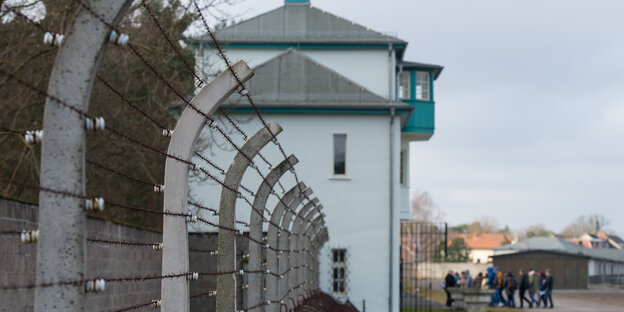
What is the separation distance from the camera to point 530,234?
19475cm

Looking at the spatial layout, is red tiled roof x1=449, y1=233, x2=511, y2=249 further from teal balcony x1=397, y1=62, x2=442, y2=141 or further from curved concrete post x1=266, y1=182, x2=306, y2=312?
curved concrete post x1=266, y1=182, x2=306, y2=312

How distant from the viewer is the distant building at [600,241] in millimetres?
157288

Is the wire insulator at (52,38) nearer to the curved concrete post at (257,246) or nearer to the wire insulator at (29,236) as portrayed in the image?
the wire insulator at (29,236)

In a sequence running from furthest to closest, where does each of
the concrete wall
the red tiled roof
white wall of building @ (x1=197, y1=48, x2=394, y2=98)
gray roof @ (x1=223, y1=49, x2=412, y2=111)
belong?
1. the red tiled roof
2. white wall of building @ (x1=197, y1=48, x2=394, y2=98)
3. gray roof @ (x1=223, y1=49, x2=412, y2=111)
4. the concrete wall

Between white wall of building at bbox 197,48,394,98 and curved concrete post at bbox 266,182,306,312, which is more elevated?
white wall of building at bbox 197,48,394,98

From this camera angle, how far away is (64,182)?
307 cm

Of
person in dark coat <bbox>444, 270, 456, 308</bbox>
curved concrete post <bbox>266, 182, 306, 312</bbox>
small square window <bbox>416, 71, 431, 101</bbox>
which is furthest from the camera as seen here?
person in dark coat <bbox>444, 270, 456, 308</bbox>

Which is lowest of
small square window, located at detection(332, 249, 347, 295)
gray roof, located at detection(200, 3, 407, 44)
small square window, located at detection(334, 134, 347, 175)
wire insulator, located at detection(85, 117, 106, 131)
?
small square window, located at detection(332, 249, 347, 295)

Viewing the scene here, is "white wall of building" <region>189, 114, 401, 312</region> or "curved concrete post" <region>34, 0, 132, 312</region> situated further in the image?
"white wall of building" <region>189, 114, 401, 312</region>

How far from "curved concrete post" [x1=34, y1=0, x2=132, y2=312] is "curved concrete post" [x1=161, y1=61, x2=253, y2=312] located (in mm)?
1737

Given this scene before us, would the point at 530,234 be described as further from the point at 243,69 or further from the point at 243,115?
the point at 243,69

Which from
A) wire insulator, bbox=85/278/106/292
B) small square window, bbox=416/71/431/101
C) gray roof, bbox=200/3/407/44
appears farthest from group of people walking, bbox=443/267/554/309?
wire insulator, bbox=85/278/106/292

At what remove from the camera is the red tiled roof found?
184m

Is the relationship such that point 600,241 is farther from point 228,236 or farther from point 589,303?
point 228,236
